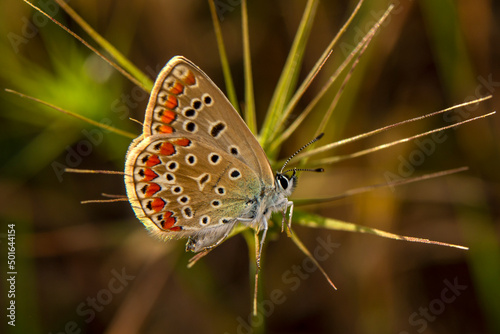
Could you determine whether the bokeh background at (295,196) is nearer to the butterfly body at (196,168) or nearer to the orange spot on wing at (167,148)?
the butterfly body at (196,168)

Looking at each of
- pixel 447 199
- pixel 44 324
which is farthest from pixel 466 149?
pixel 44 324

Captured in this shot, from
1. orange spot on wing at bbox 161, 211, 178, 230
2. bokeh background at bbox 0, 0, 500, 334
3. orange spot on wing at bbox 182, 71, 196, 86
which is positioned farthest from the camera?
bokeh background at bbox 0, 0, 500, 334

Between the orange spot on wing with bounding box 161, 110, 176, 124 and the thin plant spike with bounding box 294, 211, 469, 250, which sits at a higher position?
the orange spot on wing with bounding box 161, 110, 176, 124

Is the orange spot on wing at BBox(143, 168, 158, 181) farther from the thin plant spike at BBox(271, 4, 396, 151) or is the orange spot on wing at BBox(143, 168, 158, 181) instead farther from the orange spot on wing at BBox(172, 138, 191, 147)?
the thin plant spike at BBox(271, 4, 396, 151)

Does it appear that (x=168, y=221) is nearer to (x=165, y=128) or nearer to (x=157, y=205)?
(x=157, y=205)

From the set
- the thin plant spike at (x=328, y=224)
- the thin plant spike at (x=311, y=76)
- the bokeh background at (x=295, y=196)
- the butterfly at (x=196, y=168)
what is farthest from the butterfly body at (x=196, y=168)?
the bokeh background at (x=295, y=196)

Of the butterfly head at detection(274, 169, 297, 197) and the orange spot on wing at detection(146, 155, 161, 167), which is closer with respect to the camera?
the orange spot on wing at detection(146, 155, 161, 167)

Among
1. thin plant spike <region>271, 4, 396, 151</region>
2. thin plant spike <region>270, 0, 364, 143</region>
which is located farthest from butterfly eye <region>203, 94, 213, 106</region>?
thin plant spike <region>271, 4, 396, 151</region>

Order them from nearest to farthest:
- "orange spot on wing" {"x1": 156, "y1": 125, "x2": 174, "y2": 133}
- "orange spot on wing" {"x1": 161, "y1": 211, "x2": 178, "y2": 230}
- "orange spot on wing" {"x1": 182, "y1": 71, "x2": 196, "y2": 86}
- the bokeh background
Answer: "orange spot on wing" {"x1": 182, "y1": 71, "x2": 196, "y2": 86} → "orange spot on wing" {"x1": 156, "y1": 125, "x2": 174, "y2": 133} → "orange spot on wing" {"x1": 161, "y1": 211, "x2": 178, "y2": 230} → the bokeh background
